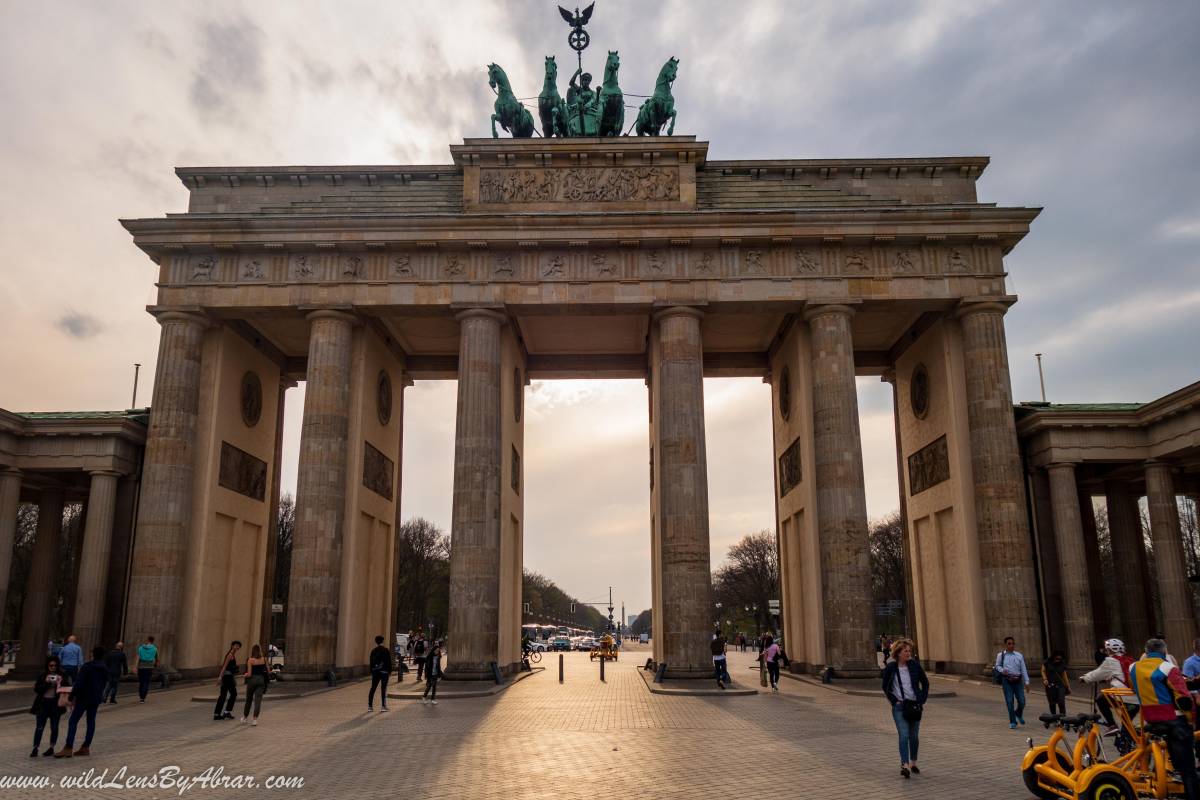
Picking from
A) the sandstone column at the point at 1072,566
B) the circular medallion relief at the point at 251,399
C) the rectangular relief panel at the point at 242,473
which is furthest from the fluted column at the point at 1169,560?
the circular medallion relief at the point at 251,399

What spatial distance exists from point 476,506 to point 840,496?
11591 millimetres

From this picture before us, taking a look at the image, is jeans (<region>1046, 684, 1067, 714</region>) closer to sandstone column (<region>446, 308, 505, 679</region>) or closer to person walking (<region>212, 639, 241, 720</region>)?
sandstone column (<region>446, 308, 505, 679</region>)

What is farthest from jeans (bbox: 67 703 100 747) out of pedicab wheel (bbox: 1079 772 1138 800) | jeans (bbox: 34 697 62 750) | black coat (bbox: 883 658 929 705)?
pedicab wheel (bbox: 1079 772 1138 800)

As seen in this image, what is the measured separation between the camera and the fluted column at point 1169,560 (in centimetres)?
2786

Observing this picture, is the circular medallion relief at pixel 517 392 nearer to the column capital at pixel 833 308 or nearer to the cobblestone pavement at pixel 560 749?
the column capital at pixel 833 308

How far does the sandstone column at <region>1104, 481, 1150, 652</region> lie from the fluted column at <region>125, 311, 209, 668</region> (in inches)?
1276

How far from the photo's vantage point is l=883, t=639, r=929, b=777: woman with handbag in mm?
11523

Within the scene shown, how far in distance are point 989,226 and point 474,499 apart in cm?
1931

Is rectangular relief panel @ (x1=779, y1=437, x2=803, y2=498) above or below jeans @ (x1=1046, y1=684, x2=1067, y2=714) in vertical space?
above

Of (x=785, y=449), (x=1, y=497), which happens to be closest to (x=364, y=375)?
(x=1, y=497)

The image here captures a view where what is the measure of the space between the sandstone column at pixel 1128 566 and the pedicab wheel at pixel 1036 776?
83.6ft

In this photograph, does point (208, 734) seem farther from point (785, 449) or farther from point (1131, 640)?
point (1131, 640)

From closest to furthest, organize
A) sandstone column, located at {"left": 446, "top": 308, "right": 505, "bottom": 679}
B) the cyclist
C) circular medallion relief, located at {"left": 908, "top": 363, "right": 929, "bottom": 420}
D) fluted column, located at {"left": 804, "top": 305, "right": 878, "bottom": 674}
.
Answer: the cyclist → fluted column, located at {"left": 804, "top": 305, "right": 878, "bottom": 674} → sandstone column, located at {"left": 446, "top": 308, "right": 505, "bottom": 679} → circular medallion relief, located at {"left": 908, "top": 363, "right": 929, "bottom": 420}
